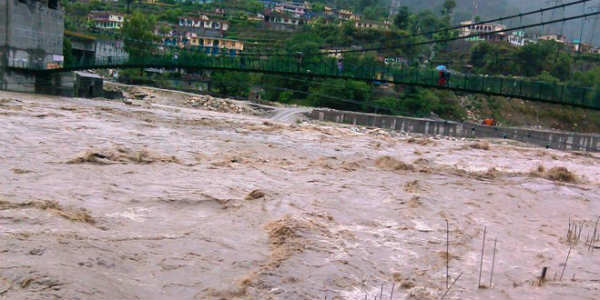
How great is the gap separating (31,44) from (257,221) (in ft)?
65.8

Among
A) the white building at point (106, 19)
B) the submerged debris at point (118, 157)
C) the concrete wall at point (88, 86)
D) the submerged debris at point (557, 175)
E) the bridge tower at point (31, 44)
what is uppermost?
the white building at point (106, 19)

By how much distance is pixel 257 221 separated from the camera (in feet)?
25.6

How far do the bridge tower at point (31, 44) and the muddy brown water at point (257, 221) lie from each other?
841cm

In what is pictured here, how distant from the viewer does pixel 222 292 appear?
5180 mm

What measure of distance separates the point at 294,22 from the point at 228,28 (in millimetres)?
8386

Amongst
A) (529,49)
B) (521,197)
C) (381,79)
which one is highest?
(529,49)

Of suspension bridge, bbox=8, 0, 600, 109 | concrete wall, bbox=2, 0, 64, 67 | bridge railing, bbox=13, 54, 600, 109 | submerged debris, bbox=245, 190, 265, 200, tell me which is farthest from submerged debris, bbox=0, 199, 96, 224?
bridge railing, bbox=13, 54, 600, 109

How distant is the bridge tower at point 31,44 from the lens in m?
23.3

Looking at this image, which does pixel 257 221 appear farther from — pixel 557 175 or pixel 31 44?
pixel 31 44

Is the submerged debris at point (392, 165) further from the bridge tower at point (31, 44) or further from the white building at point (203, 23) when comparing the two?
the white building at point (203, 23)

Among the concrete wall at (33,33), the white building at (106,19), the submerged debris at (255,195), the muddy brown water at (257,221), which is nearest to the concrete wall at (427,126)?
the concrete wall at (33,33)

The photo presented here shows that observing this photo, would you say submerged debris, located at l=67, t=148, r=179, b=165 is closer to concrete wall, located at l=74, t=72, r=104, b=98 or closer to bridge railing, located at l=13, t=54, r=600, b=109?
bridge railing, located at l=13, t=54, r=600, b=109

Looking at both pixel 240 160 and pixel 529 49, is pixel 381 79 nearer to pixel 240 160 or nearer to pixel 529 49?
pixel 240 160

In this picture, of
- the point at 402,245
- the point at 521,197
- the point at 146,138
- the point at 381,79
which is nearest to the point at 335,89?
the point at 381,79
